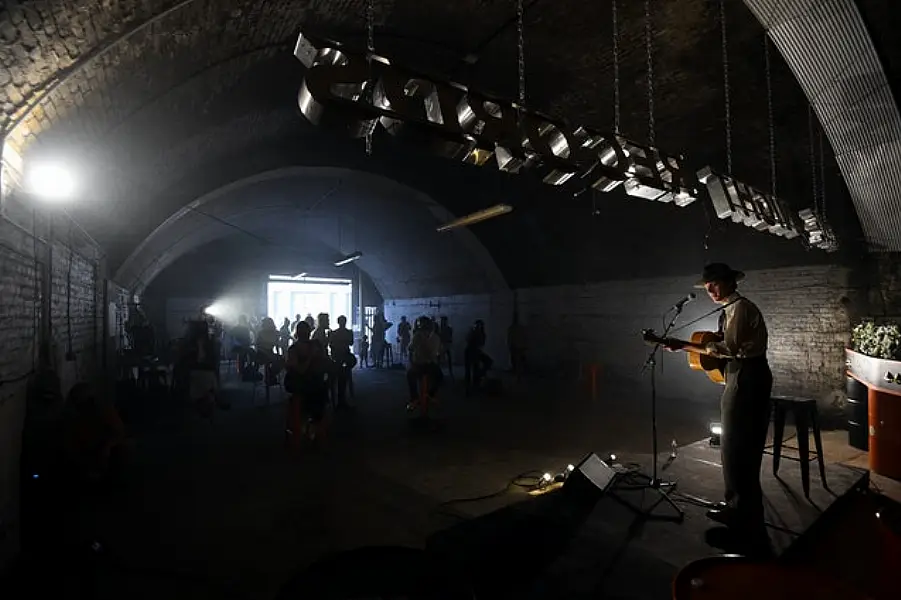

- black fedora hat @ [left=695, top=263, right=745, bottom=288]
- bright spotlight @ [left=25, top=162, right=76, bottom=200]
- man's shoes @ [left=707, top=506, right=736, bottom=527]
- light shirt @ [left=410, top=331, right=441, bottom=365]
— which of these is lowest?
man's shoes @ [left=707, top=506, right=736, bottom=527]

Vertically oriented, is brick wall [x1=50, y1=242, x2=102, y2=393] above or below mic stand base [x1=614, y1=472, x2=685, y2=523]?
above

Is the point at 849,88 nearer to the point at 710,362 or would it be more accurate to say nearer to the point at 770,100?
the point at 770,100

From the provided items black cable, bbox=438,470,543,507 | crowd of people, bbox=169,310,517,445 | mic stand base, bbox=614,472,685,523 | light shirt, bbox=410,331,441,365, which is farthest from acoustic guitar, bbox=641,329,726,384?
light shirt, bbox=410,331,441,365

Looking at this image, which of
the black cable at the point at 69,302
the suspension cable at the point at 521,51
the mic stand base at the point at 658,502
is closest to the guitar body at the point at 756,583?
the mic stand base at the point at 658,502

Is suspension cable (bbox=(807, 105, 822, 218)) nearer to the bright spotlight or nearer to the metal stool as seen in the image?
the metal stool

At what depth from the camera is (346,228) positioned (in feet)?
57.3

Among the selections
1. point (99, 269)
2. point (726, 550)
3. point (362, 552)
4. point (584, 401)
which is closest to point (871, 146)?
point (726, 550)

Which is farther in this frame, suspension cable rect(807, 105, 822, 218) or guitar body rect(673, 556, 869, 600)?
suspension cable rect(807, 105, 822, 218)

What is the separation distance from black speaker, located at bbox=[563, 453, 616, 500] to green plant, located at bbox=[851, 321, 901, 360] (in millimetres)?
4411

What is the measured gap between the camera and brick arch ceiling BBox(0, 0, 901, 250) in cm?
329

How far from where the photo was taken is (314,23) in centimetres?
526

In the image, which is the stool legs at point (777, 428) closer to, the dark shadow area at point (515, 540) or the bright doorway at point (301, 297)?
the dark shadow area at point (515, 540)

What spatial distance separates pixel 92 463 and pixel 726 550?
5558mm

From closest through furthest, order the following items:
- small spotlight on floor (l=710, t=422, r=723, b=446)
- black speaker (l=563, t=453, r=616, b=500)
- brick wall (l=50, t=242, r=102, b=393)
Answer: black speaker (l=563, t=453, r=616, b=500) < brick wall (l=50, t=242, r=102, b=393) < small spotlight on floor (l=710, t=422, r=723, b=446)
